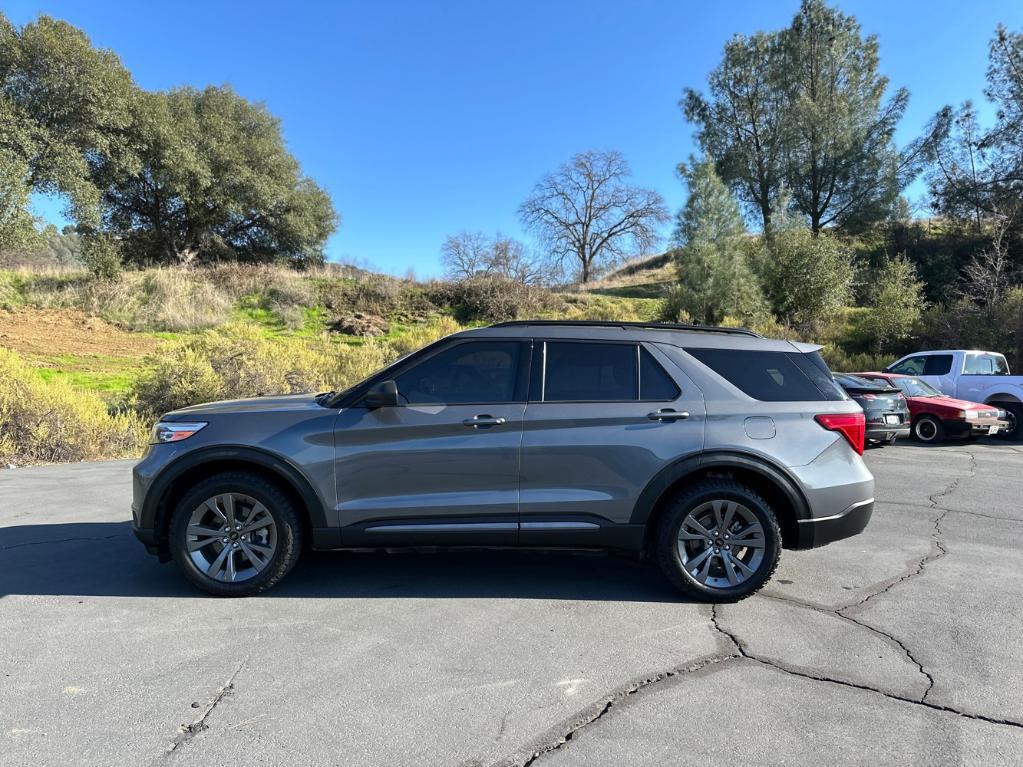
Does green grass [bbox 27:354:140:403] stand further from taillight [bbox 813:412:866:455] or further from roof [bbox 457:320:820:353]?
taillight [bbox 813:412:866:455]

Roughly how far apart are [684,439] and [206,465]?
319 centimetres

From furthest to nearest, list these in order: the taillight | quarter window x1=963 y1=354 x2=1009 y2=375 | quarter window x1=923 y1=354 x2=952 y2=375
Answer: quarter window x1=923 y1=354 x2=952 y2=375
quarter window x1=963 y1=354 x2=1009 y2=375
the taillight

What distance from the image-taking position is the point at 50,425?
930cm

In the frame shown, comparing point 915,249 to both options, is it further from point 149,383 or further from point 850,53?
point 149,383

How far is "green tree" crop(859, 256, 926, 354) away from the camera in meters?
22.5

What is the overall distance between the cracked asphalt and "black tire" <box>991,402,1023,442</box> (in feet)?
32.9

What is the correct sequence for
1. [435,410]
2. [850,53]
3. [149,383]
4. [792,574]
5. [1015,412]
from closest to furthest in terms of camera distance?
[435,410]
[792,574]
[149,383]
[1015,412]
[850,53]

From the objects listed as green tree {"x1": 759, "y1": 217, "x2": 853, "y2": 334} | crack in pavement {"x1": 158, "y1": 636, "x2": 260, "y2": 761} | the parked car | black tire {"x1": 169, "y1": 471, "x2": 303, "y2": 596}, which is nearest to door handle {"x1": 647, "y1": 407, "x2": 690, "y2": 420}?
black tire {"x1": 169, "y1": 471, "x2": 303, "y2": 596}

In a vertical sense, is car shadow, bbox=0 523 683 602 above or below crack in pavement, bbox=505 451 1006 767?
above

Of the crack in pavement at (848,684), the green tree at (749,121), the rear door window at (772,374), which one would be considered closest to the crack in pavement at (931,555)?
the crack in pavement at (848,684)

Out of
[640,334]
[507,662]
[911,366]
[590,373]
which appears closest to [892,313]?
[911,366]

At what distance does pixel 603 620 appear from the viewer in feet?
12.8

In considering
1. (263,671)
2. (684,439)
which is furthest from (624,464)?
(263,671)

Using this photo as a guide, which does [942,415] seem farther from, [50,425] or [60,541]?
[50,425]
